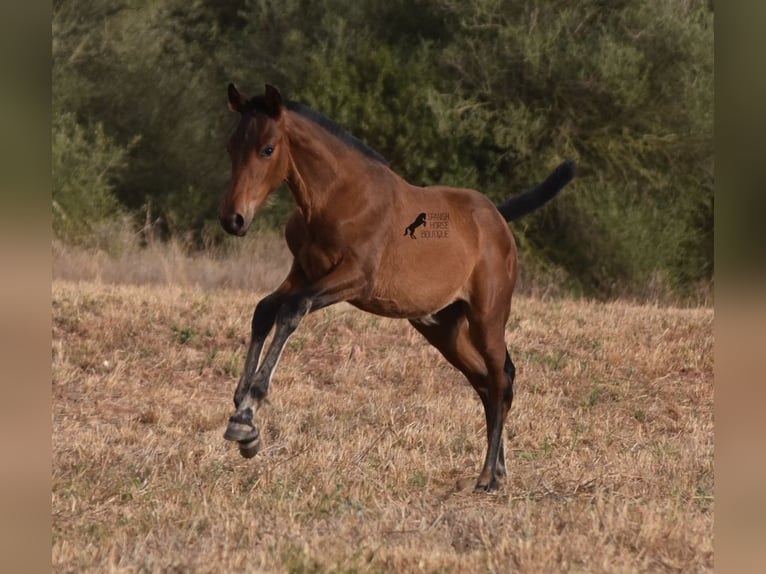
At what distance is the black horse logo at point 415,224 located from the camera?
6.72 metres

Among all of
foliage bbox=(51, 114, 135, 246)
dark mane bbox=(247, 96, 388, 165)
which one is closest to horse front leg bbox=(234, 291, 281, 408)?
dark mane bbox=(247, 96, 388, 165)

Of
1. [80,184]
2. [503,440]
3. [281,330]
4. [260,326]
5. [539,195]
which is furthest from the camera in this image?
[80,184]

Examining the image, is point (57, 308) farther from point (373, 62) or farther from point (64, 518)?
point (373, 62)

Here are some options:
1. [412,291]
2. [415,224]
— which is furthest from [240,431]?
[415,224]

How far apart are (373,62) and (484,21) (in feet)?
6.77

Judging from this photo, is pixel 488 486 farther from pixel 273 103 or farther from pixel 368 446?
pixel 273 103

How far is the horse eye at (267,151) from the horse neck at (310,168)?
0.29 meters

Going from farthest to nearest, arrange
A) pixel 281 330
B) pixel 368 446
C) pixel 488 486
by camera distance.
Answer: pixel 368 446, pixel 488 486, pixel 281 330

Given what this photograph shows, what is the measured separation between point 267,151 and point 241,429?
1.47 metres

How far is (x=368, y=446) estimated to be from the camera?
7918 millimetres

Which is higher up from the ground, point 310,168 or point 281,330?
point 310,168

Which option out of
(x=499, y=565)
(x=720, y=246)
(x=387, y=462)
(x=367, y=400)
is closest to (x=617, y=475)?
(x=387, y=462)

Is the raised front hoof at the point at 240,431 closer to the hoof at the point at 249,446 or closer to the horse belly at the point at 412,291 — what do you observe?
the hoof at the point at 249,446

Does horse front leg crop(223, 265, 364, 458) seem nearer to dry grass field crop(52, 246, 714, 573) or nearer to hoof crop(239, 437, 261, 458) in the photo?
hoof crop(239, 437, 261, 458)
